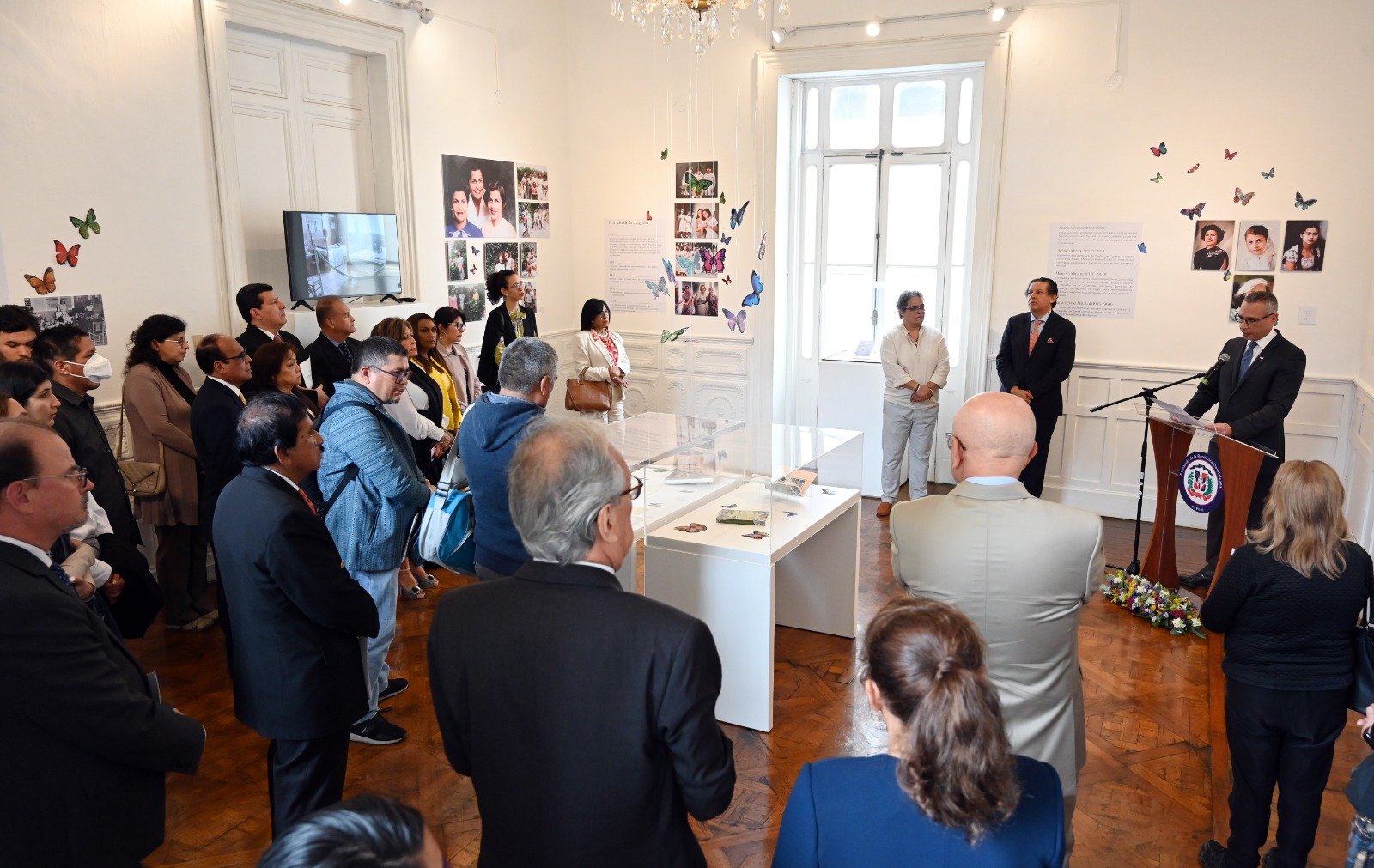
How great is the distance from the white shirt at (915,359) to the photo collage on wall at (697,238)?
1917 mm

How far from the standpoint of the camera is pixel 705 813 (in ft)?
6.11

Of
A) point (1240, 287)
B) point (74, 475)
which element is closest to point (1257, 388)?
point (1240, 287)

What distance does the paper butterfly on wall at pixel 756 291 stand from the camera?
8.62 metres

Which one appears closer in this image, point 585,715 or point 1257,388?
point 585,715

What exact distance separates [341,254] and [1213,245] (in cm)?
631

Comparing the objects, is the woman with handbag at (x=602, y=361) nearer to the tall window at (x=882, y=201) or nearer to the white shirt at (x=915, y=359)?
the tall window at (x=882, y=201)

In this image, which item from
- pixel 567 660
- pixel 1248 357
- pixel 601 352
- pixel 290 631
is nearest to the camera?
pixel 567 660

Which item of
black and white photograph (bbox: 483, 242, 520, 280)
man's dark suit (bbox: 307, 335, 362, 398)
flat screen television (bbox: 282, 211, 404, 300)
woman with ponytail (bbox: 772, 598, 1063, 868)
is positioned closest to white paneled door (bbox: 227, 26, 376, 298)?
flat screen television (bbox: 282, 211, 404, 300)

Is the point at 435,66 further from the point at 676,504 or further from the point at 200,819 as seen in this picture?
the point at 200,819

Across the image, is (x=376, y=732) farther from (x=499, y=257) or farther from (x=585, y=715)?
(x=499, y=257)

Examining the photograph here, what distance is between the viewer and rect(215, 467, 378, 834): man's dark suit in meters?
2.66

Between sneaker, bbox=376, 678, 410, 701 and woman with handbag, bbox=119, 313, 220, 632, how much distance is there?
1436 mm

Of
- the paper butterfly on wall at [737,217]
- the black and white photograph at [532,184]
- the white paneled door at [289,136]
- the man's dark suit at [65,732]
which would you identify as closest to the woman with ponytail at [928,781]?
the man's dark suit at [65,732]

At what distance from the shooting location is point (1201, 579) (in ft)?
19.6
